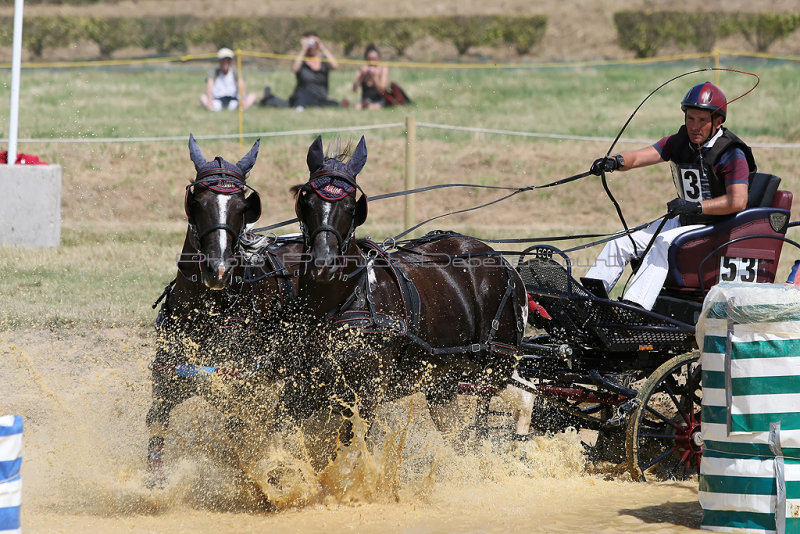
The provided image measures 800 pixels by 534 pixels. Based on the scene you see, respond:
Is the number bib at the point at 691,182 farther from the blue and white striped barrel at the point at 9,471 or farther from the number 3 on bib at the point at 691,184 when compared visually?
the blue and white striped barrel at the point at 9,471

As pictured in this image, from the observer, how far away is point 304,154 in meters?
14.9

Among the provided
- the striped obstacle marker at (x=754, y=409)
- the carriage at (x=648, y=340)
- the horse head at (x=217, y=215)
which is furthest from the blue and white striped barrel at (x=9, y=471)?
the carriage at (x=648, y=340)

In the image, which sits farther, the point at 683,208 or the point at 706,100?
the point at 706,100

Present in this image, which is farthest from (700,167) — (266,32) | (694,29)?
(266,32)

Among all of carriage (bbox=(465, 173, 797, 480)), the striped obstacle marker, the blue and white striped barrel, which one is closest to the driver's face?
carriage (bbox=(465, 173, 797, 480))

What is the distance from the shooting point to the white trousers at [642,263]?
5.80 metres

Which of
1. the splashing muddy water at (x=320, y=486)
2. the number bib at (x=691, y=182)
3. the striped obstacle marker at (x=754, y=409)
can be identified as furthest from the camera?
the number bib at (x=691, y=182)

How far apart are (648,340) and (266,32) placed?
23.0m

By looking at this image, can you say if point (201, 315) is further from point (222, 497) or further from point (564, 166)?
point (564, 166)

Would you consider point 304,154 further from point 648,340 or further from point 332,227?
point 332,227

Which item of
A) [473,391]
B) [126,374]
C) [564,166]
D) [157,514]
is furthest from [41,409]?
[564,166]

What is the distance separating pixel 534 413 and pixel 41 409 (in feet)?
10.8

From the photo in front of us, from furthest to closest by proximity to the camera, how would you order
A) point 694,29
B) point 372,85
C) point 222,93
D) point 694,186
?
point 694,29 < point 372,85 < point 222,93 < point 694,186

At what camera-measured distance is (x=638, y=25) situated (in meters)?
25.3
